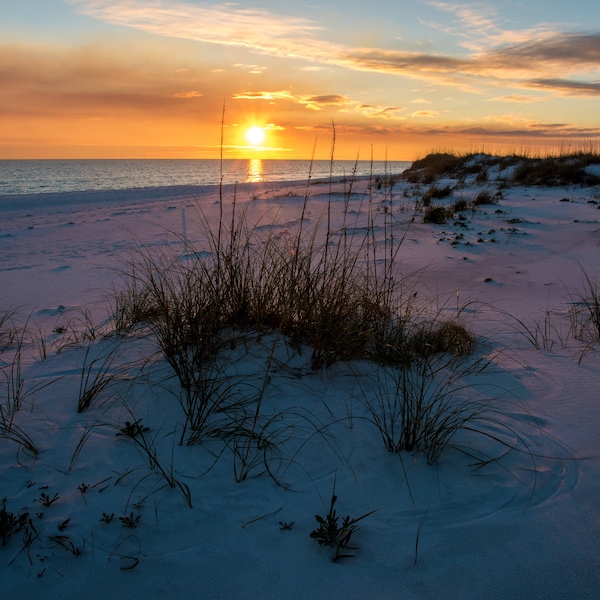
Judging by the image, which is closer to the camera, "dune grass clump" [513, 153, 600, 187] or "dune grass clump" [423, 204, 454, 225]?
"dune grass clump" [423, 204, 454, 225]

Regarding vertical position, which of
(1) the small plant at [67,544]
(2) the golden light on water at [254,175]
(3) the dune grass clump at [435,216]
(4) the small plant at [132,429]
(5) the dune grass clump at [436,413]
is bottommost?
(1) the small plant at [67,544]

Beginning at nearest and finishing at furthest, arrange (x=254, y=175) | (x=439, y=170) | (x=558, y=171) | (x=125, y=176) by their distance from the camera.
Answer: (x=558, y=171)
(x=439, y=170)
(x=125, y=176)
(x=254, y=175)

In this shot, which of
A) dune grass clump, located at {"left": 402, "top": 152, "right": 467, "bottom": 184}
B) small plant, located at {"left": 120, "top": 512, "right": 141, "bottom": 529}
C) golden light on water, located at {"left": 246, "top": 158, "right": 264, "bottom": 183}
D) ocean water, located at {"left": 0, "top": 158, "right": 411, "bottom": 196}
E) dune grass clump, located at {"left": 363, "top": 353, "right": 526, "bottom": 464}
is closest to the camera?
small plant, located at {"left": 120, "top": 512, "right": 141, "bottom": 529}

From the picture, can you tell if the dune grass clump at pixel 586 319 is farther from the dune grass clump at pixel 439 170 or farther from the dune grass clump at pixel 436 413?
the dune grass clump at pixel 439 170

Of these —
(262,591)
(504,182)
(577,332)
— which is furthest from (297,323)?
(504,182)

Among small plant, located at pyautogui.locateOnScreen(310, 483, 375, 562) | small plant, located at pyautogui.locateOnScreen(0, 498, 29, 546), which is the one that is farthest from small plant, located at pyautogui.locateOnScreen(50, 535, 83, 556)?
small plant, located at pyautogui.locateOnScreen(310, 483, 375, 562)

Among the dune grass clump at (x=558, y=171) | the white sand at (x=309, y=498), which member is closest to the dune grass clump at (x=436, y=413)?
the white sand at (x=309, y=498)

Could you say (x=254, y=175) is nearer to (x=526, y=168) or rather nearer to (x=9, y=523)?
(x=526, y=168)

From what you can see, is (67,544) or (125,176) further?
(125,176)

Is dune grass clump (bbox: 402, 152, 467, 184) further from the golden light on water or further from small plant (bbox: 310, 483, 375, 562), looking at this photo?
small plant (bbox: 310, 483, 375, 562)

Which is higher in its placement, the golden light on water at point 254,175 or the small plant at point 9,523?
the golden light on water at point 254,175

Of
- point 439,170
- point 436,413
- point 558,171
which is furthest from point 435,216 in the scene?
point 439,170

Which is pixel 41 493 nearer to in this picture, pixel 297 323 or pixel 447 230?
pixel 297 323

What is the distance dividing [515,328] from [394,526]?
92.3 inches
